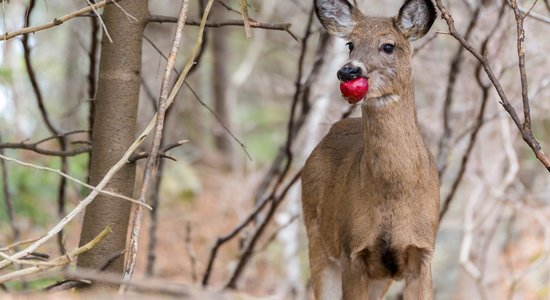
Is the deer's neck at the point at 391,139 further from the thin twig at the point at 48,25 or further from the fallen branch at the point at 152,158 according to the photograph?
the thin twig at the point at 48,25

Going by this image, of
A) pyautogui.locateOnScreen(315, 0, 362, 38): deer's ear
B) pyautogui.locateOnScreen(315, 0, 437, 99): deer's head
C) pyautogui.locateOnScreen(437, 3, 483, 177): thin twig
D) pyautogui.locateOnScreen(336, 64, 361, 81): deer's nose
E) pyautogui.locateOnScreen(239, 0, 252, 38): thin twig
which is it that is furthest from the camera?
pyautogui.locateOnScreen(437, 3, 483, 177): thin twig

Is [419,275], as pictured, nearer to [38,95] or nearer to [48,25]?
[48,25]

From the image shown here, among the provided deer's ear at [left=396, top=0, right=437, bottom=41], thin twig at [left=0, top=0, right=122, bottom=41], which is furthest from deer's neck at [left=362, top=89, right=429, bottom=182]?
thin twig at [left=0, top=0, right=122, bottom=41]

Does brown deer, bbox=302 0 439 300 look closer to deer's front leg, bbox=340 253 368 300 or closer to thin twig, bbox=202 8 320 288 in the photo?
deer's front leg, bbox=340 253 368 300

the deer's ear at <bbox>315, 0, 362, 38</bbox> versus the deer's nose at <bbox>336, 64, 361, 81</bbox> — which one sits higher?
the deer's ear at <bbox>315, 0, 362, 38</bbox>

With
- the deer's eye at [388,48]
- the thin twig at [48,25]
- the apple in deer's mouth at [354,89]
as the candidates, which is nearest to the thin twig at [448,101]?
the deer's eye at [388,48]

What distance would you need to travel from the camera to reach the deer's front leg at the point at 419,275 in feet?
16.3

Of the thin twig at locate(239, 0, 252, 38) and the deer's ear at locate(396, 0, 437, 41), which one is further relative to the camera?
the deer's ear at locate(396, 0, 437, 41)

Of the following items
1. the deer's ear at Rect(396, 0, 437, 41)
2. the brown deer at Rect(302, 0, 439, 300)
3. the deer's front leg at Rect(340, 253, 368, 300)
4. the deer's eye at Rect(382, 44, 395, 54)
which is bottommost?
the deer's front leg at Rect(340, 253, 368, 300)

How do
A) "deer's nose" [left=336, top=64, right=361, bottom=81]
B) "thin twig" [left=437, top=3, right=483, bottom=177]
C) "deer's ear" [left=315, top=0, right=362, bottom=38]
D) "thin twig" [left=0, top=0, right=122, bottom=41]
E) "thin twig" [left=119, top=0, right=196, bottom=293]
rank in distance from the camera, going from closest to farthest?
"thin twig" [left=119, top=0, right=196, bottom=293] < "thin twig" [left=0, top=0, right=122, bottom=41] < "deer's nose" [left=336, top=64, right=361, bottom=81] < "deer's ear" [left=315, top=0, right=362, bottom=38] < "thin twig" [left=437, top=3, right=483, bottom=177]

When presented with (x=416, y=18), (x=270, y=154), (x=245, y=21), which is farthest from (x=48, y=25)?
(x=270, y=154)

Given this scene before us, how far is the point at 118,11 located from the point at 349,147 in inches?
66.4

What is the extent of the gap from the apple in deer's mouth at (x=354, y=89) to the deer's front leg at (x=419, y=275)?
87 cm

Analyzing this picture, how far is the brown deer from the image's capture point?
16.0 feet
